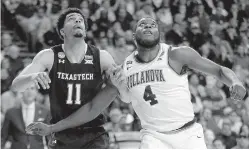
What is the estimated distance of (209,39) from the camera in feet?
38.4

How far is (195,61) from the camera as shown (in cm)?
472

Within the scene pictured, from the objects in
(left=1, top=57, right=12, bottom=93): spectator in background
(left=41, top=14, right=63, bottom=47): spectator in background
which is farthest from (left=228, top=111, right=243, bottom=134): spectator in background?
(left=1, top=57, right=12, bottom=93): spectator in background

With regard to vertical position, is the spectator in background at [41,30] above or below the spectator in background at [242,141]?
above

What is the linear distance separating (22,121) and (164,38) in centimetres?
483

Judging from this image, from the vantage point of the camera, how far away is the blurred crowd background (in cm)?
896

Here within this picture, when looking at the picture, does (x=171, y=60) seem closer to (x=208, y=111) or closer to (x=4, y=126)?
(x=4, y=126)

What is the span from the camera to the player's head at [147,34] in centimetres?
489

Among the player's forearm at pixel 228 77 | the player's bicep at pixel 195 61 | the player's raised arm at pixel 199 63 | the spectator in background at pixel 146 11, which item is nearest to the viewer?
the player's forearm at pixel 228 77

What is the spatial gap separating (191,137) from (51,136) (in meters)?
1.39

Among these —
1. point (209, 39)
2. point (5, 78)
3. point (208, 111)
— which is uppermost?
point (209, 39)

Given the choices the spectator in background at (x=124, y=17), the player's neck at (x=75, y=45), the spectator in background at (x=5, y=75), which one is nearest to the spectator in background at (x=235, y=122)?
the spectator in background at (x=124, y=17)

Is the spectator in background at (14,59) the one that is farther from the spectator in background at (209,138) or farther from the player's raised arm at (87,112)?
the player's raised arm at (87,112)

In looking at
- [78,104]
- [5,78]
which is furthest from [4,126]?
[78,104]

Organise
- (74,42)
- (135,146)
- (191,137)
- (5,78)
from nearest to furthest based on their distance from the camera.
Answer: (191,137)
(74,42)
(135,146)
(5,78)
